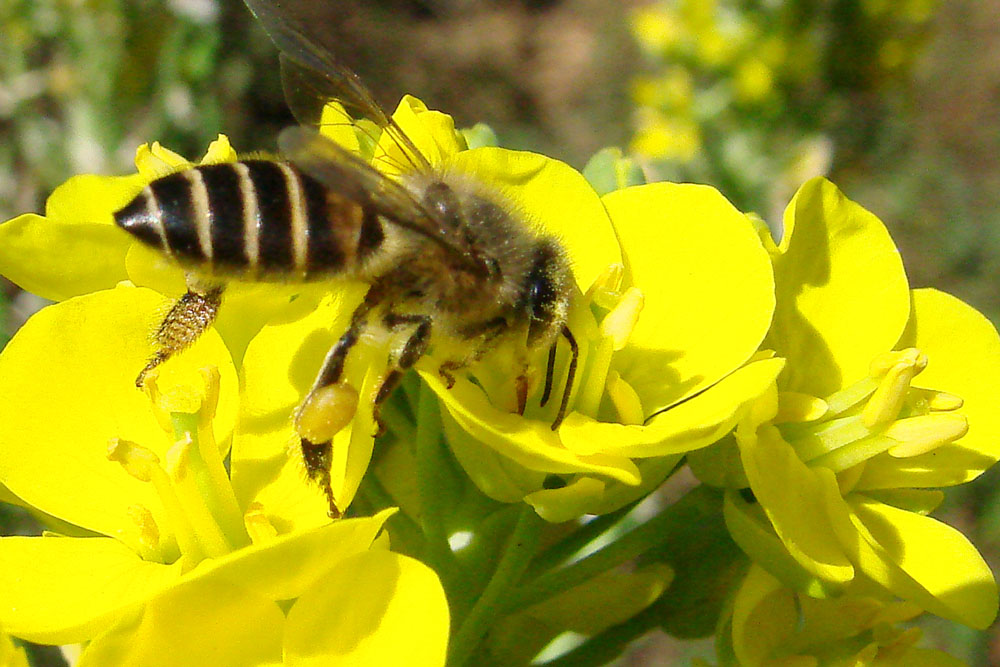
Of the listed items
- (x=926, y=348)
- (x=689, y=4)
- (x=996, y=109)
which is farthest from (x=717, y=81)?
(x=926, y=348)

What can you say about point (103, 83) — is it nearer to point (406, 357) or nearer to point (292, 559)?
point (406, 357)

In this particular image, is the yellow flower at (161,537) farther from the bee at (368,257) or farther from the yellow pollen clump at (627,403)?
the yellow pollen clump at (627,403)

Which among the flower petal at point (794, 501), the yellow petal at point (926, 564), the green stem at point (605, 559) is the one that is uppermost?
the flower petal at point (794, 501)

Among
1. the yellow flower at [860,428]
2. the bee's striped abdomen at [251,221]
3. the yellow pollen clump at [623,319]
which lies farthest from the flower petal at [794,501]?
the bee's striped abdomen at [251,221]

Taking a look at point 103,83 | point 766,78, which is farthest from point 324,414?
point 766,78

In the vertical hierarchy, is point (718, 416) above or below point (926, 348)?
above

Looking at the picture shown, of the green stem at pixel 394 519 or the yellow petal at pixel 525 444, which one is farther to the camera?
the green stem at pixel 394 519

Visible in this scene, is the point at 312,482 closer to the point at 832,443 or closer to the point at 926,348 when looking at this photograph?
the point at 832,443
